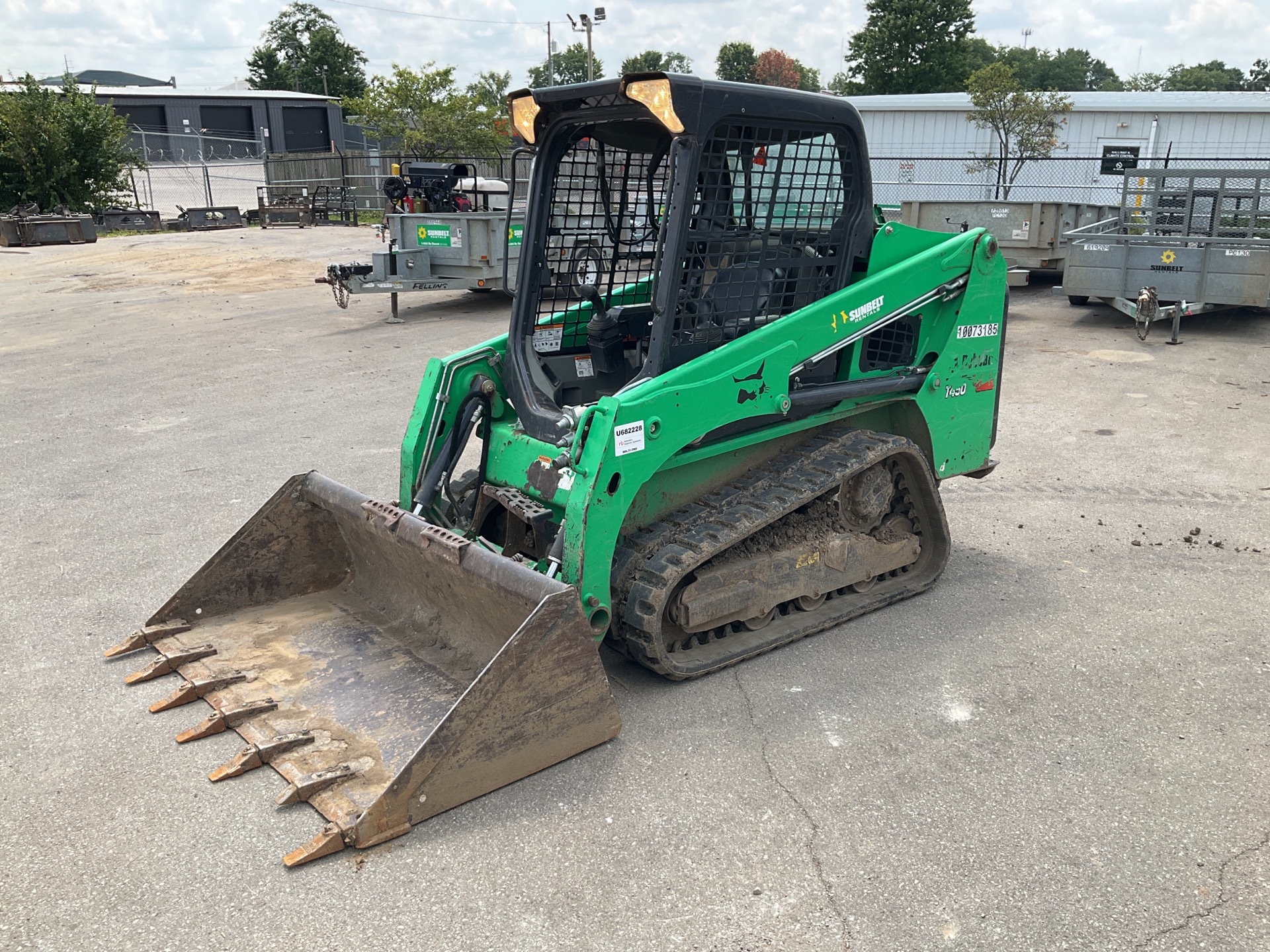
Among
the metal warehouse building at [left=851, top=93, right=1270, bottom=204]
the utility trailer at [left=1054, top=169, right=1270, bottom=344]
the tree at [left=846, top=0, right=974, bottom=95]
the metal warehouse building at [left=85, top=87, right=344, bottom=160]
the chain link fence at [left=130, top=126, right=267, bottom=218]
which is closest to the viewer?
the utility trailer at [left=1054, top=169, right=1270, bottom=344]

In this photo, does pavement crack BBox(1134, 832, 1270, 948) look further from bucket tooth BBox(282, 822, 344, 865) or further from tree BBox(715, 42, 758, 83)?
tree BBox(715, 42, 758, 83)

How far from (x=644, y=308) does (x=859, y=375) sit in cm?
113

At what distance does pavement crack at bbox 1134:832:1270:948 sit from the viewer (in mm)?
2926

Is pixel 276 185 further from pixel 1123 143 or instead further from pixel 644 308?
pixel 644 308

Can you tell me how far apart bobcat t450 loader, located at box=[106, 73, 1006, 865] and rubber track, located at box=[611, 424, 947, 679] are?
0.01 meters

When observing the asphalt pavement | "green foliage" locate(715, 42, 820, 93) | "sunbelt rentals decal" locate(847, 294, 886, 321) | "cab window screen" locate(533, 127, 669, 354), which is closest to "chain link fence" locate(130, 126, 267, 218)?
the asphalt pavement

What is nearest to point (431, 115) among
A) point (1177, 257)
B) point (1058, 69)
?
point (1177, 257)

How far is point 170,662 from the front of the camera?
14.3 feet

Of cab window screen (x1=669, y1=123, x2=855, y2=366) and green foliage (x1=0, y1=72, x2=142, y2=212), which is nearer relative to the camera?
cab window screen (x1=669, y1=123, x2=855, y2=366)

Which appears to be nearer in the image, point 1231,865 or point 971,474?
point 1231,865

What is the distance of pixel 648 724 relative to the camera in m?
4.04

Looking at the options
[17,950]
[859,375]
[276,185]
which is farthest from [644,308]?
[276,185]

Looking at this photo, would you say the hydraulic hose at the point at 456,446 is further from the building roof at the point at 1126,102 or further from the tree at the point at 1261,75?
the tree at the point at 1261,75

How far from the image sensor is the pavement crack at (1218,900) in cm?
293
